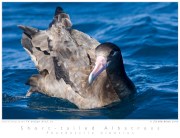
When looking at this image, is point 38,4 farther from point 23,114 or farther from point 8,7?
point 23,114

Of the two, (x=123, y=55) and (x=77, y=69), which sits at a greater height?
(x=77, y=69)

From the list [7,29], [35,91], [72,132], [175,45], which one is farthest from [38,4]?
[72,132]

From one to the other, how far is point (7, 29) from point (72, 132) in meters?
6.56

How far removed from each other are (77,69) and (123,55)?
2951 mm

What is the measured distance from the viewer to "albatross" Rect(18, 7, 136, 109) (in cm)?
1001

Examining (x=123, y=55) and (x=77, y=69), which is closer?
(x=77, y=69)

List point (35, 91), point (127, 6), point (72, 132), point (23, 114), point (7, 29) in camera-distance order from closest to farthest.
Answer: point (72, 132) < point (23, 114) < point (35, 91) < point (7, 29) < point (127, 6)

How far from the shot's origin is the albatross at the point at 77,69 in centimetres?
1001

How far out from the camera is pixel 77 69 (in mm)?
10328

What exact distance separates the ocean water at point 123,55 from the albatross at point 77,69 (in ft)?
0.56

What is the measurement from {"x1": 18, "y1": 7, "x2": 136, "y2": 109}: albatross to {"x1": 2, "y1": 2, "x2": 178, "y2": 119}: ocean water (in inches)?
6.7

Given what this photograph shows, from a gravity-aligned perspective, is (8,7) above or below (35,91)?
above

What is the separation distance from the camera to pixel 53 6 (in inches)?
645

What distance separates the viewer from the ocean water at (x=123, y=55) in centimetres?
1008
